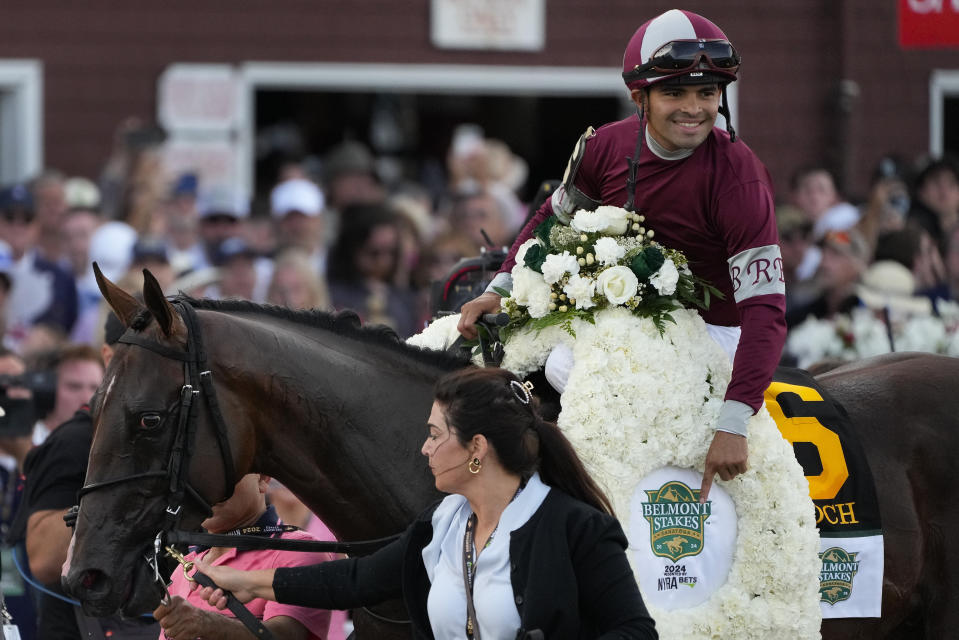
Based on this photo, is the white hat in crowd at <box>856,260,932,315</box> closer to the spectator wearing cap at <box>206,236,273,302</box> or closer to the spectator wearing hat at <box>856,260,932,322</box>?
the spectator wearing hat at <box>856,260,932,322</box>

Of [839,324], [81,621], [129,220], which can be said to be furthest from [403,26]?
[81,621]

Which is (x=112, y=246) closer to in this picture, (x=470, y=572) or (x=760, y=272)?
(x=760, y=272)

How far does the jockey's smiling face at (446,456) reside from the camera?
3.69 metres

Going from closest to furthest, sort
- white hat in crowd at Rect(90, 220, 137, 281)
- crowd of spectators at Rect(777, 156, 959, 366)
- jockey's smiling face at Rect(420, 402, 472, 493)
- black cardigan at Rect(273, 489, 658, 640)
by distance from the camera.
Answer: black cardigan at Rect(273, 489, 658, 640) → jockey's smiling face at Rect(420, 402, 472, 493) → crowd of spectators at Rect(777, 156, 959, 366) → white hat in crowd at Rect(90, 220, 137, 281)

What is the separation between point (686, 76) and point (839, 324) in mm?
4482

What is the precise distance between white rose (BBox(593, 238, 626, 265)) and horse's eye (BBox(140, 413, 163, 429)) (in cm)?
152

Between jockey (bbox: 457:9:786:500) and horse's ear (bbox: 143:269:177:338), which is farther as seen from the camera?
jockey (bbox: 457:9:786:500)

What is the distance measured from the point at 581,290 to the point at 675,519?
0.80 meters

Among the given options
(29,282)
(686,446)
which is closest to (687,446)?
(686,446)

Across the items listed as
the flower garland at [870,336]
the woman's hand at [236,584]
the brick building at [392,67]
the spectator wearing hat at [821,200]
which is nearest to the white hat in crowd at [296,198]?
the brick building at [392,67]

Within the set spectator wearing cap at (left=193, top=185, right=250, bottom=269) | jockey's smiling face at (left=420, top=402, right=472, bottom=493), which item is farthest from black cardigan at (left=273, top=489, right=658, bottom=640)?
spectator wearing cap at (left=193, top=185, right=250, bottom=269)

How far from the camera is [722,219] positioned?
4.66m

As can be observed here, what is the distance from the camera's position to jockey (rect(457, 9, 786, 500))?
14.9 ft

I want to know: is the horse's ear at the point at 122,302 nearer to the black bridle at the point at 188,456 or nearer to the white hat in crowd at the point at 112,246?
the black bridle at the point at 188,456
